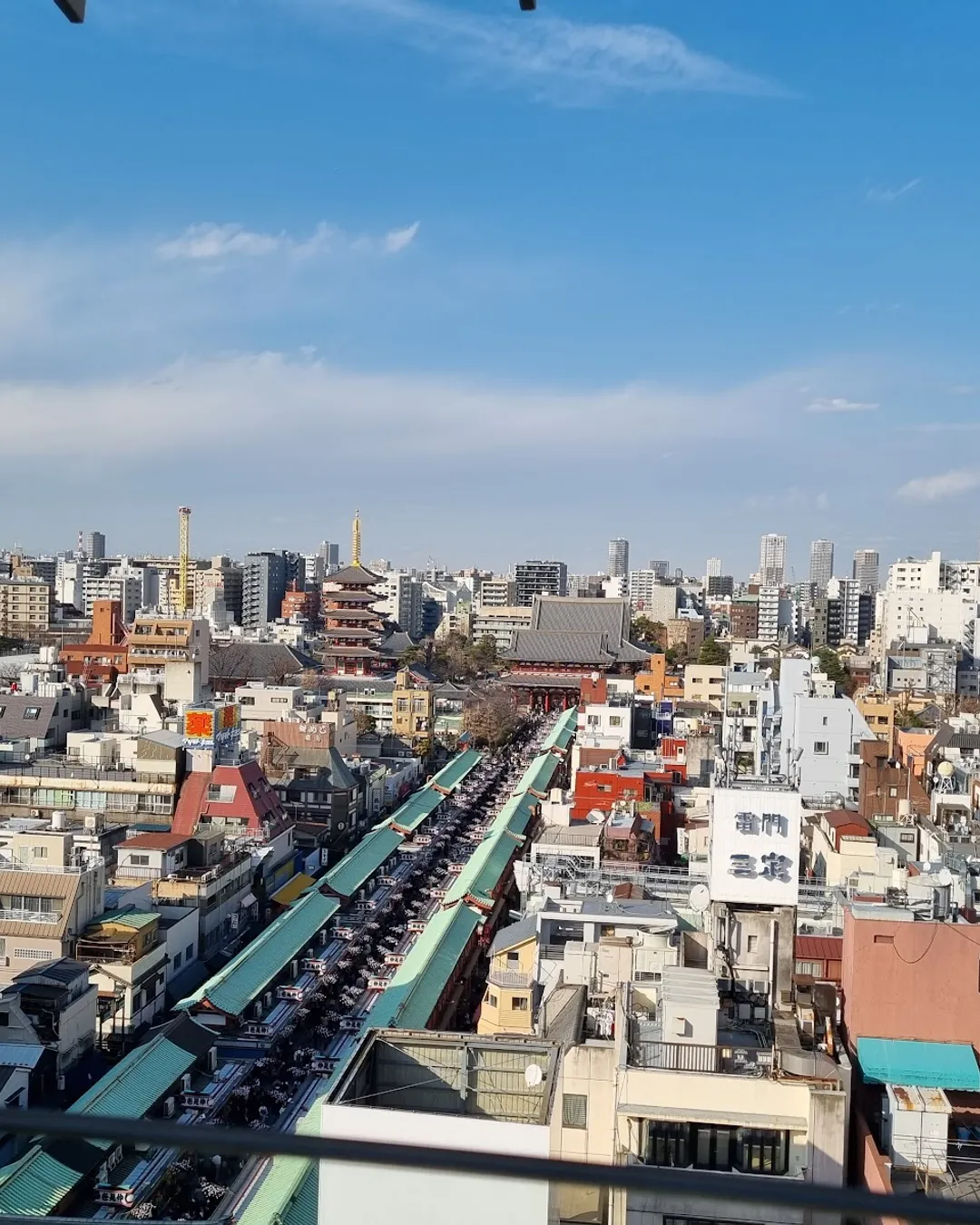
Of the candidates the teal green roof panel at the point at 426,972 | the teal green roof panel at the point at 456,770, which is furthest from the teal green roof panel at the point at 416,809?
the teal green roof panel at the point at 426,972

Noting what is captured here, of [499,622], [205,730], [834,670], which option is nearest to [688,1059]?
[205,730]

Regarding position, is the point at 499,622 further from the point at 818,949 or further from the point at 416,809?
the point at 818,949

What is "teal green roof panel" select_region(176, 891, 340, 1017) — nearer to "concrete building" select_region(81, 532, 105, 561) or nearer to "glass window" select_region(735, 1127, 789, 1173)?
"glass window" select_region(735, 1127, 789, 1173)

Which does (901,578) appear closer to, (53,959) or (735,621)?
(735,621)

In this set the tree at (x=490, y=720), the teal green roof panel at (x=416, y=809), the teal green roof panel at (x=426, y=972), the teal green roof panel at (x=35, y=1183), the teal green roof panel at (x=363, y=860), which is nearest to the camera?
the teal green roof panel at (x=35, y=1183)

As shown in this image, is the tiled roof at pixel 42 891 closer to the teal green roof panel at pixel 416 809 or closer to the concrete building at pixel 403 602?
the teal green roof panel at pixel 416 809
